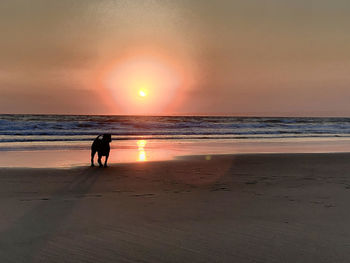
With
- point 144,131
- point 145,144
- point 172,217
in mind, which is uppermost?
point 144,131

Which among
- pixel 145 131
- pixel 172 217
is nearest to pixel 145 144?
pixel 145 131

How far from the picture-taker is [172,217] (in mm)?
5062

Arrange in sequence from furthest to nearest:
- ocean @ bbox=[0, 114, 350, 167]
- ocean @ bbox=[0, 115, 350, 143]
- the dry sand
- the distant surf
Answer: ocean @ bbox=[0, 115, 350, 143], the distant surf, ocean @ bbox=[0, 114, 350, 167], the dry sand

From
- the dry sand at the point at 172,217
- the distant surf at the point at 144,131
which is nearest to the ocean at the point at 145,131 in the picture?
the distant surf at the point at 144,131

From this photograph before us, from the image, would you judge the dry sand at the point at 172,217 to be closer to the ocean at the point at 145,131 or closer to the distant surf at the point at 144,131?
the distant surf at the point at 144,131

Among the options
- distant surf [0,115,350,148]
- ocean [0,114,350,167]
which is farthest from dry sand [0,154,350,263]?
distant surf [0,115,350,148]

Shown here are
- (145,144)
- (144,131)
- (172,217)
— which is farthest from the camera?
(144,131)

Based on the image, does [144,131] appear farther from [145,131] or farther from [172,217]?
[172,217]

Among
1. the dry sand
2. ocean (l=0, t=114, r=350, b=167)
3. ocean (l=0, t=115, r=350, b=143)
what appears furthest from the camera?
ocean (l=0, t=115, r=350, b=143)

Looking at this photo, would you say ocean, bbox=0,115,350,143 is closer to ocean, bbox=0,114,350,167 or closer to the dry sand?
ocean, bbox=0,114,350,167

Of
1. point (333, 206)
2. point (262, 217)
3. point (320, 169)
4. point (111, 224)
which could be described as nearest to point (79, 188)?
point (111, 224)

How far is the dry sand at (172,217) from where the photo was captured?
381 cm

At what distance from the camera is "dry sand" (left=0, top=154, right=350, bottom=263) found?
3.81 m

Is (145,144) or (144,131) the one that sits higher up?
(144,131)
